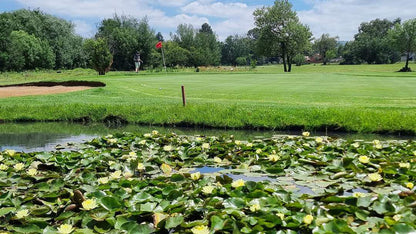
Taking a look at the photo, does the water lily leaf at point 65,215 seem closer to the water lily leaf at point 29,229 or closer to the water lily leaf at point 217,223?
the water lily leaf at point 29,229

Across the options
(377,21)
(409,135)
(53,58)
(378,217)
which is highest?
(377,21)

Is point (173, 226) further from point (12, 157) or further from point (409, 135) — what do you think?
→ point (409, 135)

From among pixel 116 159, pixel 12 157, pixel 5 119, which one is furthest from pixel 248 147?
pixel 5 119

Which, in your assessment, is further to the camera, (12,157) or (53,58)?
(53,58)

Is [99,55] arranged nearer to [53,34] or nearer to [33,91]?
[33,91]

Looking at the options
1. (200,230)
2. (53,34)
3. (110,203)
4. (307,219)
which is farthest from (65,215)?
(53,34)

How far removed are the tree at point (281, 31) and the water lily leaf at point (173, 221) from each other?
4995 cm

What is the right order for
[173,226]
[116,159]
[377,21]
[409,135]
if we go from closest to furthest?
[173,226] < [116,159] < [409,135] < [377,21]

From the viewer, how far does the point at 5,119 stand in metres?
11.4

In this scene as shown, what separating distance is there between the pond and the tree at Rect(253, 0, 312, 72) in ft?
143

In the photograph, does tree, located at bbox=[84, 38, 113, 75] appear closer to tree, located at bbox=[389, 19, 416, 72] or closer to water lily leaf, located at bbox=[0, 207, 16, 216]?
water lily leaf, located at bbox=[0, 207, 16, 216]

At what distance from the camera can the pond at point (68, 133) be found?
7871mm

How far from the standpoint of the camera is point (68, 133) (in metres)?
9.20

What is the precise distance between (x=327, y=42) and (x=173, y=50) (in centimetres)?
4895
